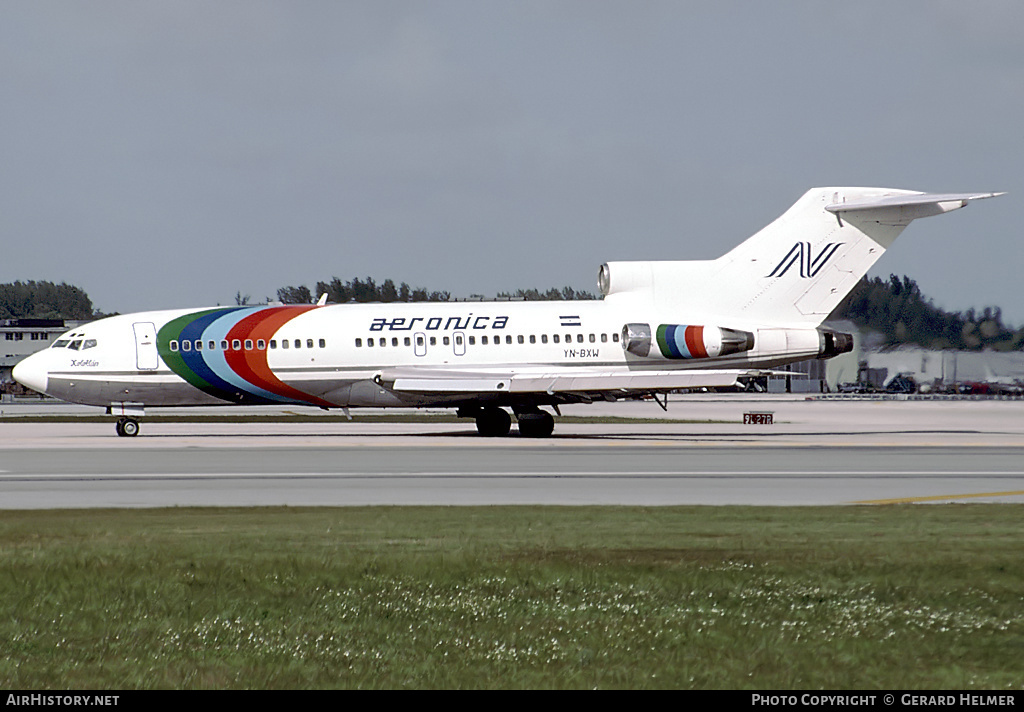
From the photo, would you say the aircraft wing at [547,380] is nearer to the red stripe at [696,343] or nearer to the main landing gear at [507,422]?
the red stripe at [696,343]

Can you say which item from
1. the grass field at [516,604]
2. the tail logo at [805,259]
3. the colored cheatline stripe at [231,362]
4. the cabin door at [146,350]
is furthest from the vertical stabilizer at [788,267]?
the grass field at [516,604]

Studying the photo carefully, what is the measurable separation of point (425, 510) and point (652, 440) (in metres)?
19.0

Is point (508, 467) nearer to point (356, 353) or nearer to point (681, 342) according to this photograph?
point (356, 353)

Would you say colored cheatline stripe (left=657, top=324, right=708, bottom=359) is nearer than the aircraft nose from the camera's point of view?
Yes

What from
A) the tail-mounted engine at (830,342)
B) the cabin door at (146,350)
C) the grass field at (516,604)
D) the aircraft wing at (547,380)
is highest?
the cabin door at (146,350)

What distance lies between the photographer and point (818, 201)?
39094 mm

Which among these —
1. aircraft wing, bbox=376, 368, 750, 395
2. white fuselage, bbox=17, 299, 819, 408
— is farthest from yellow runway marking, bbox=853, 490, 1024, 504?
white fuselage, bbox=17, 299, 819, 408

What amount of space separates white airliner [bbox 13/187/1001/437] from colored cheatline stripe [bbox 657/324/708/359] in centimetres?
4

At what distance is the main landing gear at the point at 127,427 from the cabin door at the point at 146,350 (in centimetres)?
181

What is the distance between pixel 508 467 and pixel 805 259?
17574 millimetres

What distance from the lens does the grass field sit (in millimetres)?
8133

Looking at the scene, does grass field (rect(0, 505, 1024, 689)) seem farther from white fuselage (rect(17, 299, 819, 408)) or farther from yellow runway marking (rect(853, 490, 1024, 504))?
white fuselage (rect(17, 299, 819, 408))

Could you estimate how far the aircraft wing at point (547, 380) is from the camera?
115ft

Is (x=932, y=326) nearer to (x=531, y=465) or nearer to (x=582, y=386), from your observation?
(x=582, y=386)
